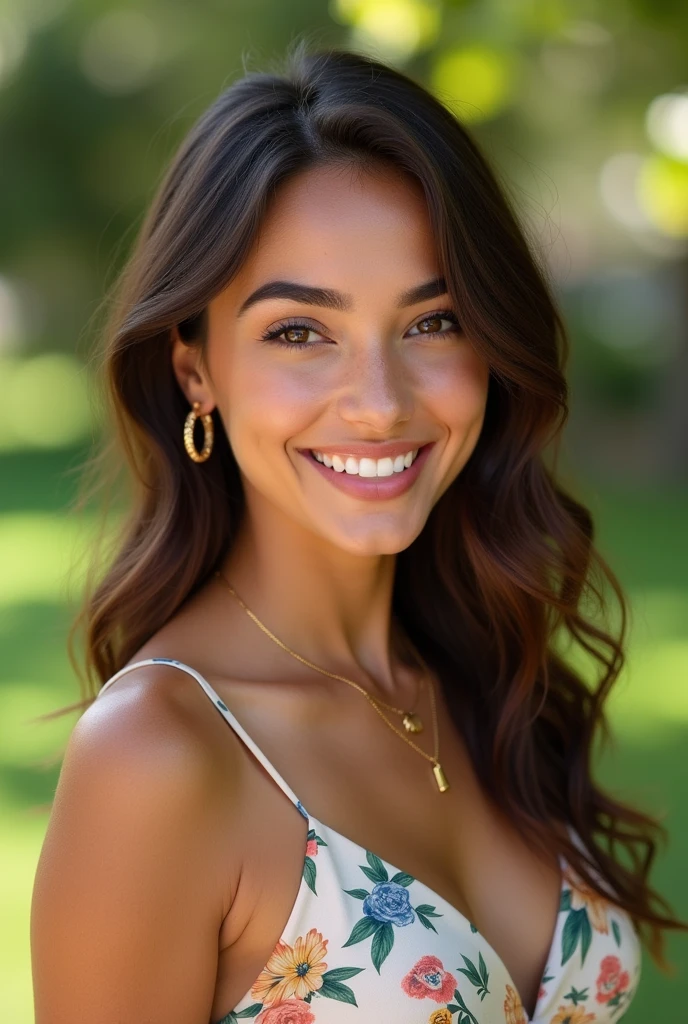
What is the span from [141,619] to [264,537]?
0.93 ft

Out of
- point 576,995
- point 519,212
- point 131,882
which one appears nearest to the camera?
point 131,882

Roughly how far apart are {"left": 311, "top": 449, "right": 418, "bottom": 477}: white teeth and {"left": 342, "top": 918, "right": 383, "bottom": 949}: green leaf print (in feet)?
2.40

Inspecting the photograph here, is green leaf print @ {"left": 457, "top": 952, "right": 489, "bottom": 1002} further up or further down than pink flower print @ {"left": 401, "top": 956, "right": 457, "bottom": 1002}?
further down

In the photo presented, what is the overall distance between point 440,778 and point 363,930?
0.54 m

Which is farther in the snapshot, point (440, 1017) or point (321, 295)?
point (321, 295)

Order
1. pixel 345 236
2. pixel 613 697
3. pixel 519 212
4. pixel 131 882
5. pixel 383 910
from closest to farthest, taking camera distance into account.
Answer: pixel 131 882 < pixel 383 910 < pixel 345 236 < pixel 519 212 < pixel 613 697

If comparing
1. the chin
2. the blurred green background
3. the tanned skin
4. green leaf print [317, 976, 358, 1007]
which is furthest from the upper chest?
the blurred green background

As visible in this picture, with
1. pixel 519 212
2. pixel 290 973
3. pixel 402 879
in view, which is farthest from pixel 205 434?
pixel 519 212

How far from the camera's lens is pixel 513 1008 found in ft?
7.21

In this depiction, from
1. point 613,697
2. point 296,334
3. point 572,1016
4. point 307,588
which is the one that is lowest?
point 613,697

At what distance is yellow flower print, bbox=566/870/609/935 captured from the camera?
8.11 ft

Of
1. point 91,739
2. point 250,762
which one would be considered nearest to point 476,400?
point 250,762

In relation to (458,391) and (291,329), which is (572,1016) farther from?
(291,329)

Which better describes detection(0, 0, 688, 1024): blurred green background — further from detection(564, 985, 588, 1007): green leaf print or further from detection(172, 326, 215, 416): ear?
detection(564, 985, 588, 1007): green leaf print
